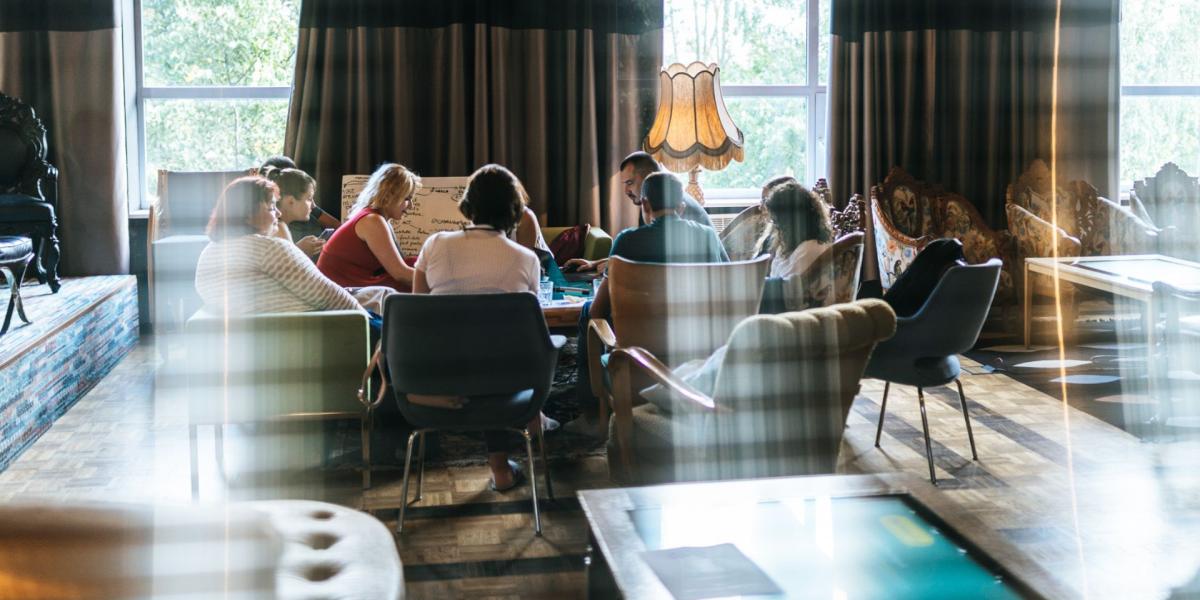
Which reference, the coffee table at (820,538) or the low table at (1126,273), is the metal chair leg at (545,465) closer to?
the coffee table at (820,538)

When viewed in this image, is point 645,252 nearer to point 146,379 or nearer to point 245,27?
point 146,379

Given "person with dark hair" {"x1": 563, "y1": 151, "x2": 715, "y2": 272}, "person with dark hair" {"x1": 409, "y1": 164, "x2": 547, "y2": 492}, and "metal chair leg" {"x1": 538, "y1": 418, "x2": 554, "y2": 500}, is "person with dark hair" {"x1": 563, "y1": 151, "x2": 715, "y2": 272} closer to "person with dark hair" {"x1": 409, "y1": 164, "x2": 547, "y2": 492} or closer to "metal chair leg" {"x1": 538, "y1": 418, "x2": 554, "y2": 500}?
"person with dark hair" {"x1": 409, "y1": 164, "x2": 547, "y2": 492}

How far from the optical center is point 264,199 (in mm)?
3795

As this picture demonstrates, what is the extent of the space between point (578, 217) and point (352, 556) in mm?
5661

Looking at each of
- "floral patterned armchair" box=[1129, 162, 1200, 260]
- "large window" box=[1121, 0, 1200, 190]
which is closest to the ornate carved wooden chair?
"floral patterned armchair" box=[1129, 162, 1200, 260]

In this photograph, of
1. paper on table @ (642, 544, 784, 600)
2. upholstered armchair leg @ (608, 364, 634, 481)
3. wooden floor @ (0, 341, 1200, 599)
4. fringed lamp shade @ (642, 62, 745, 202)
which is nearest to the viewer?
paper on table @ (642, 544, 784, 600)

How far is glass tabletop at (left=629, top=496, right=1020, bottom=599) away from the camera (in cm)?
212

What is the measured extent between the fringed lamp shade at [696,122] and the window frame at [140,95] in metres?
2.40

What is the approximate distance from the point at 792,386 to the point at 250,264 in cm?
177

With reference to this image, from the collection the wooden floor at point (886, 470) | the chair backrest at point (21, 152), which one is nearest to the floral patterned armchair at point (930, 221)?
the wooden floor at point (886, 470)

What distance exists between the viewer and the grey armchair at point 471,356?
10.9 feet

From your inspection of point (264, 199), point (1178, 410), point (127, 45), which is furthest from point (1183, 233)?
point (127, 45)

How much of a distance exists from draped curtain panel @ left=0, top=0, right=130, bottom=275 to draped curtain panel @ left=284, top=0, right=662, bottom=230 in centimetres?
97

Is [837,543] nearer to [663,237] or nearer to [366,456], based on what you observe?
[663,237]
